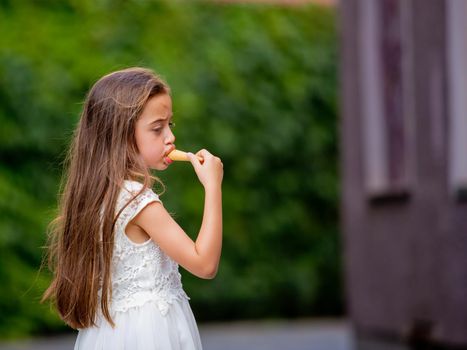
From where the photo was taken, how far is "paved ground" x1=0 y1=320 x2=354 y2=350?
1085 centimetres

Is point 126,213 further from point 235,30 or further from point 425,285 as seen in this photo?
point 235,30

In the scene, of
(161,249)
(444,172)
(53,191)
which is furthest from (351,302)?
(161,249)

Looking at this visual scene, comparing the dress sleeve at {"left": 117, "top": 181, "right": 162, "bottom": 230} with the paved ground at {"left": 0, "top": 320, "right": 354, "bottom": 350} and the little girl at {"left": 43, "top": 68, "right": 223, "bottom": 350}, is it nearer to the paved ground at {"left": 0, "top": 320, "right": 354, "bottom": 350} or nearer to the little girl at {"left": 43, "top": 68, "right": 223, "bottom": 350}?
the little girl at {"left": 43, "top": 68, "right": 223, "bottom": 350}

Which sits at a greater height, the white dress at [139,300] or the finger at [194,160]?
the finger at [194,160]

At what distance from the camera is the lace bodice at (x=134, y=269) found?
2893mm

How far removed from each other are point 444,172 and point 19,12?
588 centimetres

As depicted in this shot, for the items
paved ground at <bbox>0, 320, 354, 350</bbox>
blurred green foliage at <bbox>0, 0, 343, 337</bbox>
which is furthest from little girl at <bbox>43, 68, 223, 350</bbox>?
blurred green foliage at <bbox>0, 0, 343, 337</bbox>

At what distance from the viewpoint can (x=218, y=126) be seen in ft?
43.4

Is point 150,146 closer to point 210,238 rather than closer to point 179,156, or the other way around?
point 179,156

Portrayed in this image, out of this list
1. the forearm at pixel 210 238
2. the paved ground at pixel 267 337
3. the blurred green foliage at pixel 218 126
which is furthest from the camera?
the blurred green foliage at pixel 218 126

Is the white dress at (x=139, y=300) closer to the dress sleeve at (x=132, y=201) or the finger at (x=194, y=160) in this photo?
the dress sleeve at (x=132, y=201)

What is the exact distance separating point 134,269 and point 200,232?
8.7 inches

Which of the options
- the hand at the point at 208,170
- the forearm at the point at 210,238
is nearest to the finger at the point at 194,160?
the hand at the point at 208,170

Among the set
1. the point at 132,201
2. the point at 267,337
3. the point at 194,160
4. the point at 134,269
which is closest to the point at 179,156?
the point at 194,160
